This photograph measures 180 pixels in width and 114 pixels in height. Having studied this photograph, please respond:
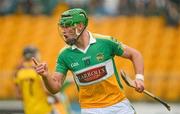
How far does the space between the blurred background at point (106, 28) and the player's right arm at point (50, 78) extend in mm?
9184

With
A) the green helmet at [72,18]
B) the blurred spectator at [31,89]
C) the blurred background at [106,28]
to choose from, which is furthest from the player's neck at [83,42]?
the blurred background at [106,28]

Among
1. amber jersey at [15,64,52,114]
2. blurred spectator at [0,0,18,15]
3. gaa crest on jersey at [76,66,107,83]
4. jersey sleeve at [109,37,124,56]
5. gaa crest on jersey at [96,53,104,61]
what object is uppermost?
jersey sleeve at [109,37,124,56]

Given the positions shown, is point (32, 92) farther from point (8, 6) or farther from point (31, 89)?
point (8, 6)

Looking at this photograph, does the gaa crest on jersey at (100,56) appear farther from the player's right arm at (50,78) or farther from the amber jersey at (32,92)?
the amber jersey at (32,92)

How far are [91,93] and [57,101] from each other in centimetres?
376

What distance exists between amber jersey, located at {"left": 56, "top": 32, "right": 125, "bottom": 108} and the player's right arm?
0.09m

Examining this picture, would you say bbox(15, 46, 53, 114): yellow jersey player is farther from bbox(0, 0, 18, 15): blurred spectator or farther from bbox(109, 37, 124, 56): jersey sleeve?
bbox(0, 0, 18, 15): blurred spectator

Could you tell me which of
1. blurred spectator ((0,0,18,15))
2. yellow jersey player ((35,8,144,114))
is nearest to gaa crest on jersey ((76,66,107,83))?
yellow jersey player ((35,8,144,114))

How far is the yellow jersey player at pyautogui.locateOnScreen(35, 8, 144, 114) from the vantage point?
25.9 feet

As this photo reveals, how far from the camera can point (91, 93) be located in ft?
25.9

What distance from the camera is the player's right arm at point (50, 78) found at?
24.1ft

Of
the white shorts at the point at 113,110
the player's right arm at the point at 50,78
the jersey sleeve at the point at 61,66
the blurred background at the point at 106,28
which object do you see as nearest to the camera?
the player's right arm at the point at 50,78

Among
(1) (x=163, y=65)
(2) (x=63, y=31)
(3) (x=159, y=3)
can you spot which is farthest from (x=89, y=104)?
(3) (x=159, y=3)

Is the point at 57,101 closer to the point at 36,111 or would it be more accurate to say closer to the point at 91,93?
the point at 36,111
